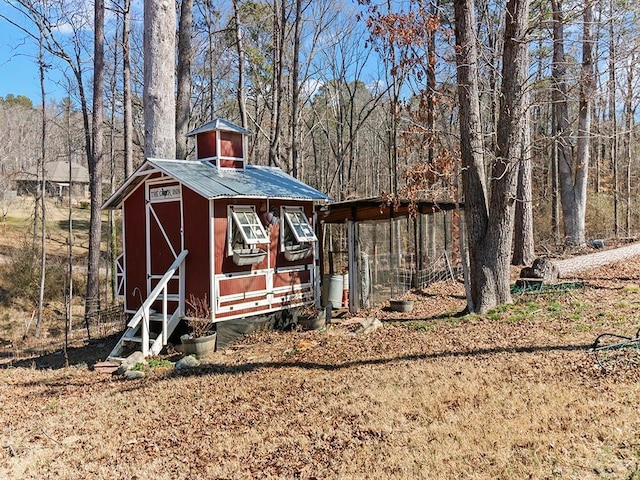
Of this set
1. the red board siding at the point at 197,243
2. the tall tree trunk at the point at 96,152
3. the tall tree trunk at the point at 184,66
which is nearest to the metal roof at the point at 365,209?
the red board siding at the point at 197,243

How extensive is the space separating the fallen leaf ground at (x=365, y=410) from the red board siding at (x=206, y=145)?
420cm

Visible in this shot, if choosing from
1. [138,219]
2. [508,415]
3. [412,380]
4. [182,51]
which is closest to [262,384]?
[412,380]

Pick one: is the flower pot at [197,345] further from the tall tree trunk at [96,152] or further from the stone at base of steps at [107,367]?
the tall tree trunk at [96,152]

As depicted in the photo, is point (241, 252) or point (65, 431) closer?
point (65, 431)

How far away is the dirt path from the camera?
436 inches

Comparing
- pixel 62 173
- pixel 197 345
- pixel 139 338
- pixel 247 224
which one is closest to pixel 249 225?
pixel 247 224

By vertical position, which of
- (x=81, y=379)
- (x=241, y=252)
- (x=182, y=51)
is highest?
(x=182, y=51)

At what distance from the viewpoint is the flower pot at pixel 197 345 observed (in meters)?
8.15

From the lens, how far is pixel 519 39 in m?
8.34

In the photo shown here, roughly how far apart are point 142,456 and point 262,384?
6.55ft

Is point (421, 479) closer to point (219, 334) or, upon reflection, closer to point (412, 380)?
point (412, 380)

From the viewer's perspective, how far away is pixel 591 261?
11.9 m

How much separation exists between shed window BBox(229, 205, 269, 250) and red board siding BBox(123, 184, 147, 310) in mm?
2078

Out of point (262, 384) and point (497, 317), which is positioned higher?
point (497, 317)
